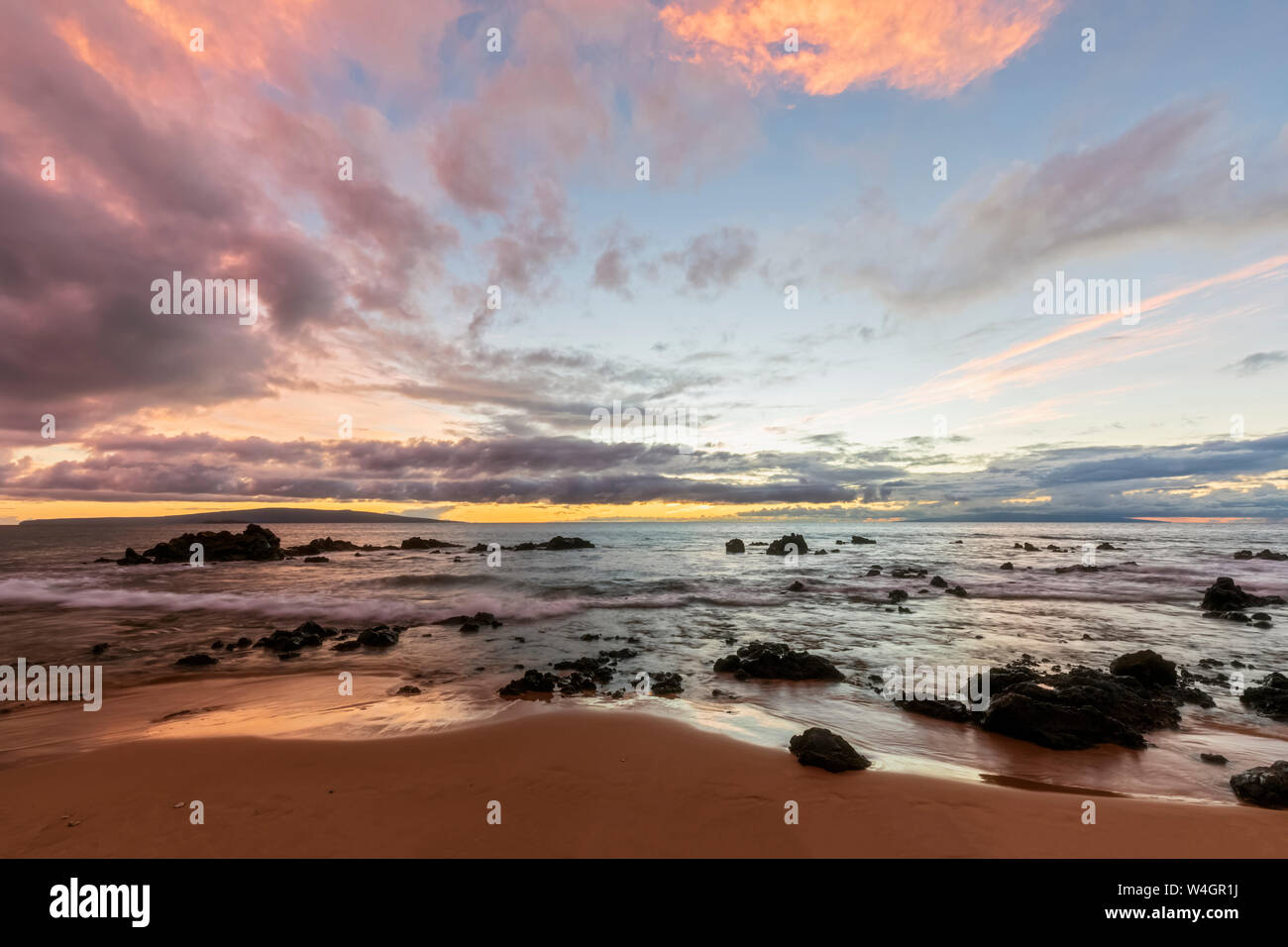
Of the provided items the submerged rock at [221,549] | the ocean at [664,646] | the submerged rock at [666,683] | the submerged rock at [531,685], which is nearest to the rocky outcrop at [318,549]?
the submerged rock at [221,549]

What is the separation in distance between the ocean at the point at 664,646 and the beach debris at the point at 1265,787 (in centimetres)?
25

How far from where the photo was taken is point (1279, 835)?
18.5 ft

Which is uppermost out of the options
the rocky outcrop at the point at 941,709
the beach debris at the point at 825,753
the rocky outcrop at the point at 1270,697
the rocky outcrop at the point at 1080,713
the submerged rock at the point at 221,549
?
the beach debris at the point at 825,753

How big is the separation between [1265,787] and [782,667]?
7752 millimetres

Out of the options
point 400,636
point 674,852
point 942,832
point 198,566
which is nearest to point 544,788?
point 674,852

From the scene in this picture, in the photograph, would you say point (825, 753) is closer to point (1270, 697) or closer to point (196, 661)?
point (1270, 697)

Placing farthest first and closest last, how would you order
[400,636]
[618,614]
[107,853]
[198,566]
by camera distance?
[198,566] → [618,614] → [400,636] → [107,853]

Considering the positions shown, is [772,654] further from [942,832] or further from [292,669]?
[292,669]

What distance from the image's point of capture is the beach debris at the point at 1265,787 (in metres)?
6.25

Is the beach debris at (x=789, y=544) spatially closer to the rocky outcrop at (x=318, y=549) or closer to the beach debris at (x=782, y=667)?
the beach debris at (x=782, y=667)

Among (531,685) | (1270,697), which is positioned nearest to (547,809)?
(531,685)

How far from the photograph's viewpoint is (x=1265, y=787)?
6367mm

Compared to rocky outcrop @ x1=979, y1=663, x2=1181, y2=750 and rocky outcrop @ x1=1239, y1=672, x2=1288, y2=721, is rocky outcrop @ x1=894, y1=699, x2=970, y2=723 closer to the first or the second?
rocky outcrop @ x1=979, y1=663, x2=1181, y2=750
